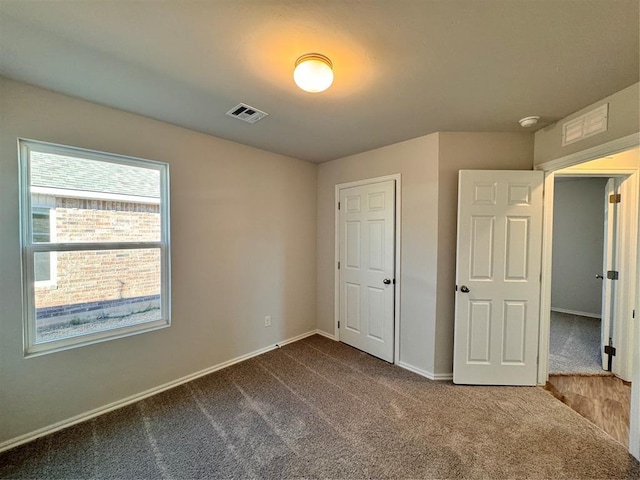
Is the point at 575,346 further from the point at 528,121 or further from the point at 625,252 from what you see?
the point at 528,121

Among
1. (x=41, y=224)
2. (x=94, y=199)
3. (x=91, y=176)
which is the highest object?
(x=91, y=176)

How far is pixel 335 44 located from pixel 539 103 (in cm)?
169

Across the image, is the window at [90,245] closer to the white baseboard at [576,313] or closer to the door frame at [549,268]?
the door frame at [549,268]

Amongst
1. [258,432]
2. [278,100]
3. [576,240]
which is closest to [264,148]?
[278,100]

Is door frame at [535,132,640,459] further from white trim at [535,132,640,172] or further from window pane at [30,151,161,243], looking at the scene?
window pane at [30,151,161,243]

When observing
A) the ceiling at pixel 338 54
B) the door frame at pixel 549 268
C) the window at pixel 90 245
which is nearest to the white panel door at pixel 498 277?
the door frame at pixel 549 268

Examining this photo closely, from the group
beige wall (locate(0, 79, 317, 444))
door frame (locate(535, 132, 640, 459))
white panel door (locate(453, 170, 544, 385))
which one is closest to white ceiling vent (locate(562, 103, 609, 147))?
door frame (locate(535, 132, 640, 459))

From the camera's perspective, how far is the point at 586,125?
196cm

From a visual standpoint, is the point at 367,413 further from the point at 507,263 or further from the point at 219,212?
the point at 219,212

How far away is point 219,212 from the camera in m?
2.70

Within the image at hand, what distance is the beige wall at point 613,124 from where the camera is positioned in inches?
64.7

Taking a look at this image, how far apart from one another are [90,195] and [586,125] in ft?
12.9

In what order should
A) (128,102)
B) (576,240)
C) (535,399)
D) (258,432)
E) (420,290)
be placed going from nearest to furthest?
(258,432), (128,102), (535,399), (420,290), (576,240)

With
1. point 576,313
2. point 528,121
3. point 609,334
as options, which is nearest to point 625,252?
point 609,334
